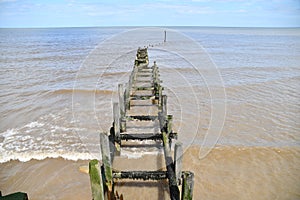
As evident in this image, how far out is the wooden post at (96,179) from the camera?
11.1ft

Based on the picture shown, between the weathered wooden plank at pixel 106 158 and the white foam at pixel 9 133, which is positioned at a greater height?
the weathered wooden plank at pixel 106 158

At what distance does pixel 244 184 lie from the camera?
18.8 ft

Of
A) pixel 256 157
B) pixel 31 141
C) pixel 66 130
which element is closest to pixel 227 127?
pixel 256 157

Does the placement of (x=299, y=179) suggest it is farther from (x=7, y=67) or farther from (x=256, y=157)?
(x=7, y=67)

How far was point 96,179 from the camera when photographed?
346 cm

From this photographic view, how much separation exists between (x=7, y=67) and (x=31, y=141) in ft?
56.7

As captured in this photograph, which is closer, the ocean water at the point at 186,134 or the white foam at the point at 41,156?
the ocean water at the point at 186,134

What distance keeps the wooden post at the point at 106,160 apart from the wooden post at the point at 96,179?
1.94 ft

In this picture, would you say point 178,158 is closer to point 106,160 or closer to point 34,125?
point 106,160

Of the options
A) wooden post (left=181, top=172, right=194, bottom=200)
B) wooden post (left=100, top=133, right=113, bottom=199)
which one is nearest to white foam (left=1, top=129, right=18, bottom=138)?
wooden post (left=100, top=133, right=113, bottom=199)

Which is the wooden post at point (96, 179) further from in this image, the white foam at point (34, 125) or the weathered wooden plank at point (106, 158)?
the white foam at point (34, 125)

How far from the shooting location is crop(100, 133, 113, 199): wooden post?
159 inches

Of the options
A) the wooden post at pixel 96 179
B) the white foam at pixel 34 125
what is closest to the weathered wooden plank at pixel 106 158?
the wooden post at pixel 96 179

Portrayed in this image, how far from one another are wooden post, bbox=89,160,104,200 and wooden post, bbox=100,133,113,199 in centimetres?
59
